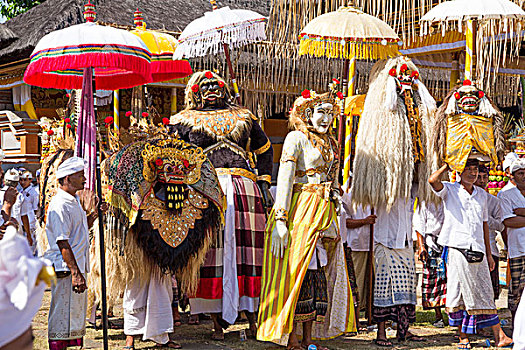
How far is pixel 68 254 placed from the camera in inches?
191

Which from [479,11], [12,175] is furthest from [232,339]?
[12,175]

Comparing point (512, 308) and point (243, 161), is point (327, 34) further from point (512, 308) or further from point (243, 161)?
point (512, 308)

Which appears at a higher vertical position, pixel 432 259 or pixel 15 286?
pixel 15 286

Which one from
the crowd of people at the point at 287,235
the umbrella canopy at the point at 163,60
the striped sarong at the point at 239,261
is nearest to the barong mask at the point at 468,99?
the crowd of people at the point at 287,235

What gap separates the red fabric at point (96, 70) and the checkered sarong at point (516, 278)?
3.60m

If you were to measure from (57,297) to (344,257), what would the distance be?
7.81ft

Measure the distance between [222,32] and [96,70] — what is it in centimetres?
130

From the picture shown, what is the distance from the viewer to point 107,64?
210 inches

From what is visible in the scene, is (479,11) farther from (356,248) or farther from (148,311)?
(148,311)

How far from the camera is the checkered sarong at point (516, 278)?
6.18 metres

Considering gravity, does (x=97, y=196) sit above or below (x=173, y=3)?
below

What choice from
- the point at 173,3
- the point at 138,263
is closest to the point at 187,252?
the point at 138,263

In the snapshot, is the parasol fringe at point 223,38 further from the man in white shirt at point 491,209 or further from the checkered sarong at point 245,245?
the man in white shirt at point 491,209

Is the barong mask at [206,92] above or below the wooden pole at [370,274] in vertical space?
above
